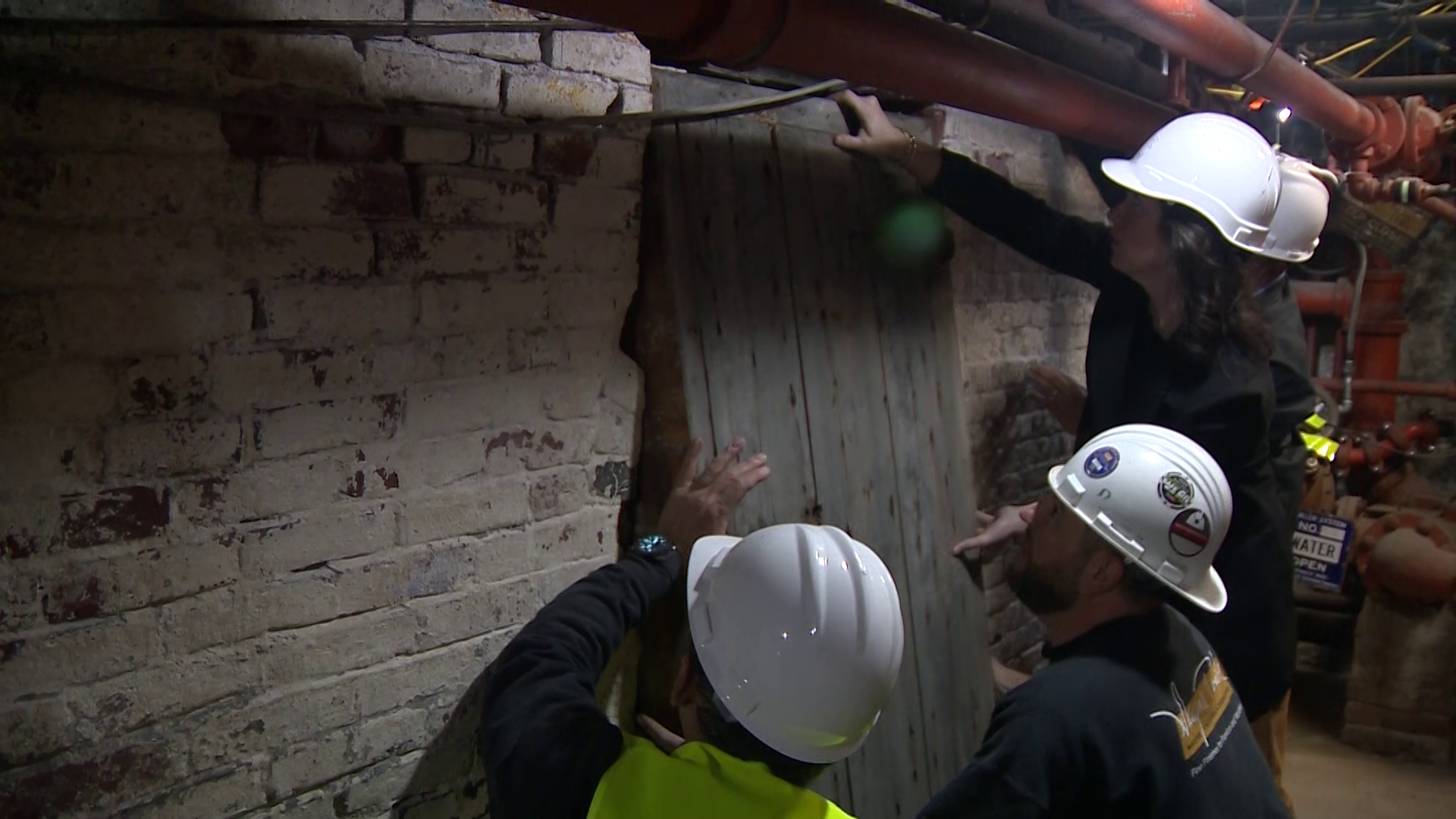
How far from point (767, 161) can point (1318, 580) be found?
343 cm

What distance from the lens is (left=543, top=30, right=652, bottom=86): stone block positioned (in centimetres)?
164

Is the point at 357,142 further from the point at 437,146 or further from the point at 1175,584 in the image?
the point at 1175,584

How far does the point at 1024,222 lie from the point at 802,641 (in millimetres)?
1534

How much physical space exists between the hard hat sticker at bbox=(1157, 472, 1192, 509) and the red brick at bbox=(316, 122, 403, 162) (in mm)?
1418

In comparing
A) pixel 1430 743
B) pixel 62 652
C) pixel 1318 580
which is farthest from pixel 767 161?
pixel 1430 743

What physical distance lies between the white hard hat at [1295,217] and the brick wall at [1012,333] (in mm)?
574

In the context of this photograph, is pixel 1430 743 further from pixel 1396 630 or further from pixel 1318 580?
pixel 1318 580

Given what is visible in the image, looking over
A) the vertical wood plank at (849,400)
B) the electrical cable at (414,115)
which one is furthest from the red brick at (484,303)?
the vertical wood plank at (849,400)

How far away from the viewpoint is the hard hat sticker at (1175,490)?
1757 mm

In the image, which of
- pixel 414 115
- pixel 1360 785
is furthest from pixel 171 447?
pixel 1360 785

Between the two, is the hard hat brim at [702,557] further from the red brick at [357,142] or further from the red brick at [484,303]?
the red brick at [357,142]

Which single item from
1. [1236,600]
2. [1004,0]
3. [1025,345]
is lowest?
[1236,600]

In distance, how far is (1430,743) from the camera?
418cm

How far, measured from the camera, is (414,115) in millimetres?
1452
